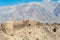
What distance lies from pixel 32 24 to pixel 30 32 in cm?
379

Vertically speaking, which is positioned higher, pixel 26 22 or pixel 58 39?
pixel 26 22

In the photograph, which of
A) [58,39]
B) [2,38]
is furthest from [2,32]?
[58,39]

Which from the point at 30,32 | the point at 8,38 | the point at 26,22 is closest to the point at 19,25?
the point at 26,22

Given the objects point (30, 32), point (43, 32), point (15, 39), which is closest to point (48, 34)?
point (43, 32)

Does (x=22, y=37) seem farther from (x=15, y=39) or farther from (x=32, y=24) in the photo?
(x=32, y=24)

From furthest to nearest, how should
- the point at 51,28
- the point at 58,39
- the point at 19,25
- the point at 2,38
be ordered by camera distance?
the point at 19,25
the point at 51,28
the point at 58,39
the point at 2,38

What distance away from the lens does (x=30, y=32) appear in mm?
19531

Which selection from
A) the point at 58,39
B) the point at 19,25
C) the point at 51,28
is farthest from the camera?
the point at 19,25

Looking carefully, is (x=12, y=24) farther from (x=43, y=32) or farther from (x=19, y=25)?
(x=43, y=32)

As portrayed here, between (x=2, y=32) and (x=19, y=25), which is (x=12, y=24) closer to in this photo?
(x=19, y=25)

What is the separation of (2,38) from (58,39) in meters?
5.46

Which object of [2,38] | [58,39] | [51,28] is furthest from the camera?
[51,28]

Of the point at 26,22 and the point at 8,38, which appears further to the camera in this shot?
the point at 26,22

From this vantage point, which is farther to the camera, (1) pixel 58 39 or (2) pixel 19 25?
(2) pixel 19 25
